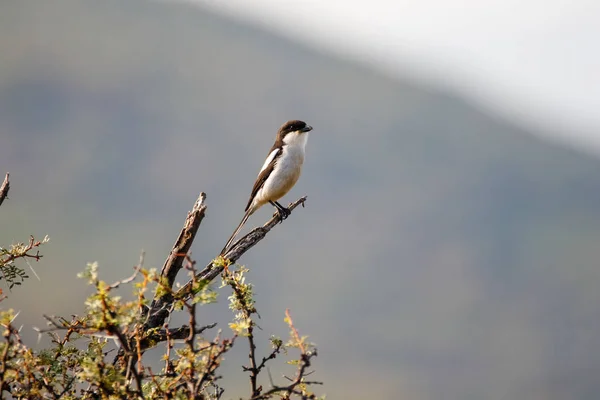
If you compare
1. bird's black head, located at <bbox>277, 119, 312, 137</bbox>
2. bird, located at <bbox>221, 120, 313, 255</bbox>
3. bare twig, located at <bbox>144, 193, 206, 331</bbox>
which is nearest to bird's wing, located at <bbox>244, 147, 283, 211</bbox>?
bird, located at <bbox>221, 120, 313, 255</bbox>

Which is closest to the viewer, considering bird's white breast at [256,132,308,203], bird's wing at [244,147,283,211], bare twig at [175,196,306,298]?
bare twig at [175,196,306,298]

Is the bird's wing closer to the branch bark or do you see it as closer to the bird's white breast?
the bird's white breast

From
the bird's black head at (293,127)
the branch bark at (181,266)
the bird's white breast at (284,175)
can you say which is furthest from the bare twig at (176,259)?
the bird's black head at (293,127)

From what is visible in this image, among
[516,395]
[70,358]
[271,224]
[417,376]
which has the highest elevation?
[417,376]

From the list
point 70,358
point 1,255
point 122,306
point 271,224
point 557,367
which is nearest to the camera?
point 122,306

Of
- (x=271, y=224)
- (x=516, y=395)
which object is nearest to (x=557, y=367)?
(x=516, y=395)

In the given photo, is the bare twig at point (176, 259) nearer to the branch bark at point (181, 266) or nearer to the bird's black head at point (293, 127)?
the branch bark at point (181, 266)

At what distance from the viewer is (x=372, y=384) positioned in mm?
186000

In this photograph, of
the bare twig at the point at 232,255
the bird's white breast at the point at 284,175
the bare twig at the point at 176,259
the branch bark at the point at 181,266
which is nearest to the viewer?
the bare twig at the point at 232,255

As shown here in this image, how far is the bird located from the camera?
1188cm

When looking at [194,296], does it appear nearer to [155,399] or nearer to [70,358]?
[155,399]

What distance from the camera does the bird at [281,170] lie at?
1188 cm

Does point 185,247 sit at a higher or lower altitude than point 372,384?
lower

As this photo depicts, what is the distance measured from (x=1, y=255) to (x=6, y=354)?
1.25 meters
